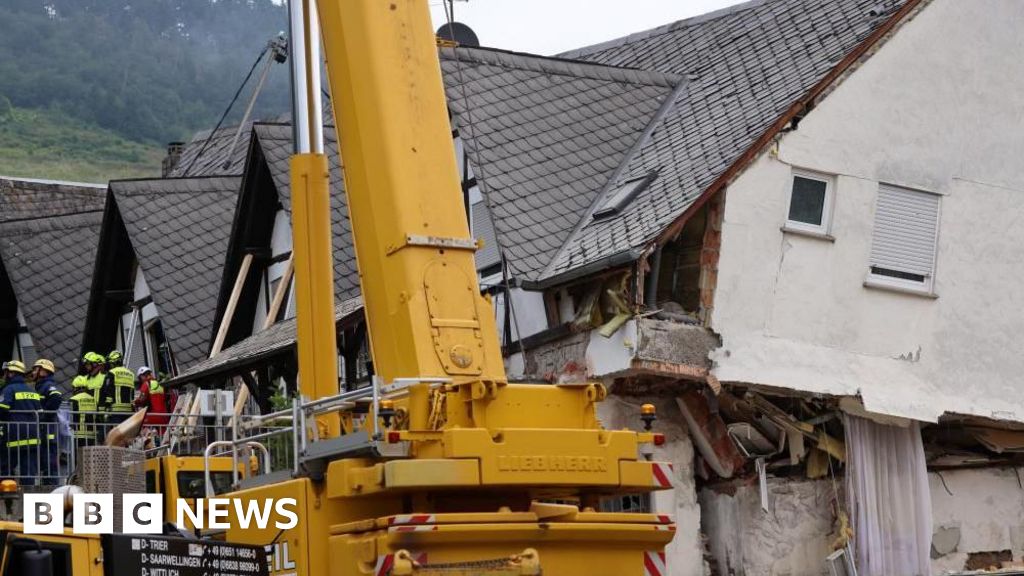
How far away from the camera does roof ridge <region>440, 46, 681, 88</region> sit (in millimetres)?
26797

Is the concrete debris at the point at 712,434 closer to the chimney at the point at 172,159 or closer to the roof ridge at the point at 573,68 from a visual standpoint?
the roof ridge at the point at 573,68

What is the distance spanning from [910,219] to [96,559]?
1366 cm

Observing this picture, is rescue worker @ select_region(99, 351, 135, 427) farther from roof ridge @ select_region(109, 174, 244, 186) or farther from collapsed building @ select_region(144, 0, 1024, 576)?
roof ridge @ select_region(109, 174, 244, 186)

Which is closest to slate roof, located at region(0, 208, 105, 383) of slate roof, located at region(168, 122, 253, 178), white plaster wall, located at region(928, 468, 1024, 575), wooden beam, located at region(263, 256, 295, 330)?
slate roof, located at region(168, 122, 253, 178)

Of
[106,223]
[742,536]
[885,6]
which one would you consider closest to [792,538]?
[742,536]

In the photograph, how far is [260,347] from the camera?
26.1 metres

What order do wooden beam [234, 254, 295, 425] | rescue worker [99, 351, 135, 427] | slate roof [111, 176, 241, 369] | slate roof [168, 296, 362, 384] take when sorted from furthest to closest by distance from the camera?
slate roof [111, 176, 241, 369] < wooden beam [234, 254, 295, 425] < rescue worker [99, 351, 135, 427] < slate roof [168, 296, 362, 384]

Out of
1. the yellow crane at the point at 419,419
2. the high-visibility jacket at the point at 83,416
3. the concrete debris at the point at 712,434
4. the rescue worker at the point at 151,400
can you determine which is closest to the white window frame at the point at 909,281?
the concrete debris at the point at 712,434

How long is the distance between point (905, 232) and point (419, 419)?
11047 mm

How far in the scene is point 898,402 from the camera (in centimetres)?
2259

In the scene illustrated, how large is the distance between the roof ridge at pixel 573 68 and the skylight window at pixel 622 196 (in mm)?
3188

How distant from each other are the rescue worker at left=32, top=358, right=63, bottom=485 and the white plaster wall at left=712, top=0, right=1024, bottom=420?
835cm

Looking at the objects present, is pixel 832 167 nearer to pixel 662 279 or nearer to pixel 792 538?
pixel 662 279

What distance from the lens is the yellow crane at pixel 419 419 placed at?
13367mm
